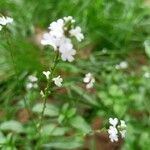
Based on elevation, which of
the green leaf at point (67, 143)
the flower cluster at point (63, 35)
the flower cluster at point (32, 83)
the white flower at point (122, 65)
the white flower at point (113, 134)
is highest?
the white flower at point (122, 65)

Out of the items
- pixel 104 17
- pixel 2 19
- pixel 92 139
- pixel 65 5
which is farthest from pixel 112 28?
pixel 2 19

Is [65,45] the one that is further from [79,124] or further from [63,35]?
[79,124]

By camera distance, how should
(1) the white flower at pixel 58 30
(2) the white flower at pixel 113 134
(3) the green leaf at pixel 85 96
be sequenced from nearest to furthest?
(1) the white flower at pixel 58 30 < (2) the white flower at pixel 113 134 < (3) the green leaf at pixel 85 96

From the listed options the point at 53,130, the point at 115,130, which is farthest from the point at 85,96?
the point at 115,130

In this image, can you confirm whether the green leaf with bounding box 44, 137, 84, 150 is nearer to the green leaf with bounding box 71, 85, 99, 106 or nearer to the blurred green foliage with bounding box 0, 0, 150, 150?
the blurred green foliage with bounding box 0, 0, 150, 150

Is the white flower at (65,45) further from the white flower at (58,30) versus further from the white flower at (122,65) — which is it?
the white flower at (122,65)

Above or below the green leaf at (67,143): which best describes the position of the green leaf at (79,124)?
above

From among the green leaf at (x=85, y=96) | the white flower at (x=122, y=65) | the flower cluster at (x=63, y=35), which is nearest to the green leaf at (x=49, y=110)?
the green leaf at (x=85, y=96)

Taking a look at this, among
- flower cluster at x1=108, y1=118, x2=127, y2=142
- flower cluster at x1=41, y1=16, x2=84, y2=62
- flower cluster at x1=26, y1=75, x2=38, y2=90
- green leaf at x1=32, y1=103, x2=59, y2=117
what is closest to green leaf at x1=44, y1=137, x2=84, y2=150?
green leaf at x1=32, y1=103, x2=59, y2=117
